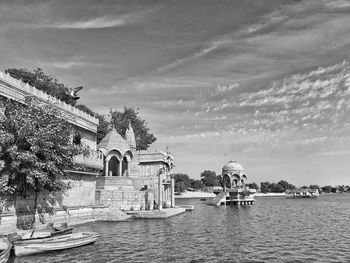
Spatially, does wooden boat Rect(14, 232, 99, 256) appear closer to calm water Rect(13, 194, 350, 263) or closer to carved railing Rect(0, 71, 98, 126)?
calm water Rect(13, 194, 350, 263)

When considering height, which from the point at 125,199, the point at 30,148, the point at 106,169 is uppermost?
the point at 106,169

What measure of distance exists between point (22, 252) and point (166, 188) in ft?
105

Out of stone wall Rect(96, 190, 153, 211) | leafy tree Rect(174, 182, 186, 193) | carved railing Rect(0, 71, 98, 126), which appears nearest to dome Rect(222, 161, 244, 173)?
stone wall Rect(96, 190, 153, 211)

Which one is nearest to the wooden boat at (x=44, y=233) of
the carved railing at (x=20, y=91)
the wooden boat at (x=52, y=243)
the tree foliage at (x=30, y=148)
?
the wooden boat at (x=52, y=243)

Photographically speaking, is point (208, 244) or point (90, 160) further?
point (90, 160)

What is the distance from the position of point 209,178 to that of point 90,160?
5345 inches

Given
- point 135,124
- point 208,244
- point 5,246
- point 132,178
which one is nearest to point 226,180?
point 135,124

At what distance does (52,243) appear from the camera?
1945 centimetres

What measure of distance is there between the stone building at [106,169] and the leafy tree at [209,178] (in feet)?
374

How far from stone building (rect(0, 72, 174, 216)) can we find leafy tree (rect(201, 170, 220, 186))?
374 feet

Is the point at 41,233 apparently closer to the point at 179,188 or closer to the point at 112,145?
the point at 112,145

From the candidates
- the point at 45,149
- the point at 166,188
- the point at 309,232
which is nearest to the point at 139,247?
the point at 45,149

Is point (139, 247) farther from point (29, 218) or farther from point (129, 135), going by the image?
point (129, 135)

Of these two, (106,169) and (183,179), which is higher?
(183,179)
